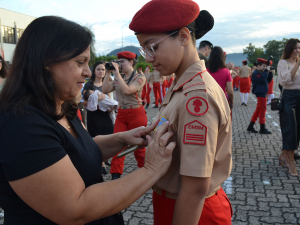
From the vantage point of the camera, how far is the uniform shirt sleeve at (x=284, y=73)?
453cm

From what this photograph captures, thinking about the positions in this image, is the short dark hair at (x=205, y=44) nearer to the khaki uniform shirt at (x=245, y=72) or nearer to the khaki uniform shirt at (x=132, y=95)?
the khaki uniform shirt at (x=132, y=95)

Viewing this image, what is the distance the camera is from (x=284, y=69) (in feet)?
15.3

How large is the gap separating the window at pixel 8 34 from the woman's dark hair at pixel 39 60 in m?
45.3

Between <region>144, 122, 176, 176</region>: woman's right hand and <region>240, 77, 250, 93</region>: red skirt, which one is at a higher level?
<region>144, 122, 176, 176</region>: woman's right hand

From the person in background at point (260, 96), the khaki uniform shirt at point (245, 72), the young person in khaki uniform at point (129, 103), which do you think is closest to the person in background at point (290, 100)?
the young person in khaki uniform at point (129, 103)

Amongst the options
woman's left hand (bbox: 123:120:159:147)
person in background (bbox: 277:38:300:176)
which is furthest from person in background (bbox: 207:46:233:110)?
woman's left hand (bbox: 123:120:159:147)

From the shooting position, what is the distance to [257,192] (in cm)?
402

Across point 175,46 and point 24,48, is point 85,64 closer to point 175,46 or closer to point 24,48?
point 24,48

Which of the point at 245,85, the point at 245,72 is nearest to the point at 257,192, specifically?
the point at 245,85

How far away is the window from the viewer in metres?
40.0

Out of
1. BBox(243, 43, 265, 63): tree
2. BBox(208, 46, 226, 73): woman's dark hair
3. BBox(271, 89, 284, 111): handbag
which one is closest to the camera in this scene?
BBox(271, 89, 284, 111): handbag

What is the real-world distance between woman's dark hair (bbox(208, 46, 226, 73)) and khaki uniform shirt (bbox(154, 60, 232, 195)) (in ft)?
14.2

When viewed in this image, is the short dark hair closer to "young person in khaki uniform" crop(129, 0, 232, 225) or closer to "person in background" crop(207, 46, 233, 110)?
"person in background" crop(207, 46, 233, 110)

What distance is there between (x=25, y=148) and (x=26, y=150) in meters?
0.01
